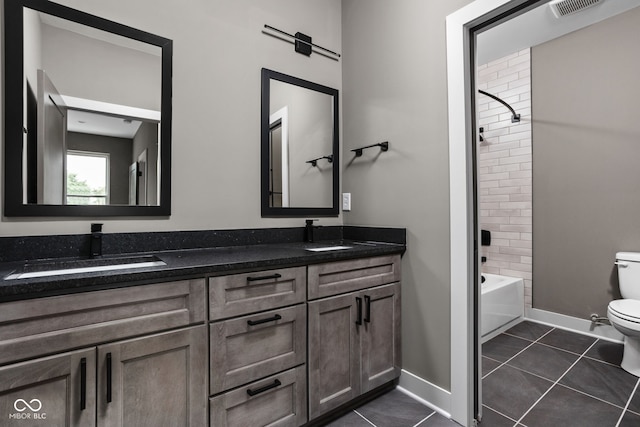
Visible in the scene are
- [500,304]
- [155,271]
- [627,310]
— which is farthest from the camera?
[500,304]

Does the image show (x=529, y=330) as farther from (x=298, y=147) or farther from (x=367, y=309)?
(x=298, y=147)

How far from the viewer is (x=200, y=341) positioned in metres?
1.17

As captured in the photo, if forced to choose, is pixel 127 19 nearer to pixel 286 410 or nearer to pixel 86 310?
pixel 86 310

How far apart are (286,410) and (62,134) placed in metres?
1.63

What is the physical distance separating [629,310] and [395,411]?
172 cm

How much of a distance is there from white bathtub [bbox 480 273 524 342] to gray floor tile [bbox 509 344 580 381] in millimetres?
290

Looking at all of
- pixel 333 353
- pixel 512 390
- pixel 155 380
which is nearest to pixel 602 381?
pixel 512 390

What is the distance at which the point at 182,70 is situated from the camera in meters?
1.68

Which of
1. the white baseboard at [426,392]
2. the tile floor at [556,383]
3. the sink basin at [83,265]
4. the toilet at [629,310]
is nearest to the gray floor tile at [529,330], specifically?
the tile floor at [556,383]

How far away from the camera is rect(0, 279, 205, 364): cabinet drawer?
88 centimetres

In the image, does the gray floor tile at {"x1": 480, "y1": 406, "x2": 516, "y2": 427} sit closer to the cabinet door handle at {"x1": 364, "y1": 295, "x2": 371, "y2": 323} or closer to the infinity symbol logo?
the cabinet door handle at {"x1": 364, "y1": 295, "x2": 371, "y2": 323}

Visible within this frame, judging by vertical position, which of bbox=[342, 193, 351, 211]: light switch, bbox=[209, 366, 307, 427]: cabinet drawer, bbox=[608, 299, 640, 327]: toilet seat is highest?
bbox=[342, 193, 351, 211]: light switch

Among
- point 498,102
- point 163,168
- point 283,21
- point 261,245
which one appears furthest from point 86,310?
point 498,102

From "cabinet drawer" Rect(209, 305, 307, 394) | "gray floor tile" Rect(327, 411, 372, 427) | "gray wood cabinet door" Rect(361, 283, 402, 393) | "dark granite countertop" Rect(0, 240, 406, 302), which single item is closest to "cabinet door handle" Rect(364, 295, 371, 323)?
"gray wood cabinet door" Rect(361, 283, 402, 393)
